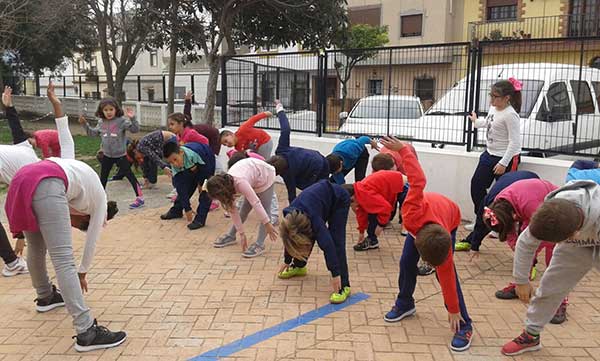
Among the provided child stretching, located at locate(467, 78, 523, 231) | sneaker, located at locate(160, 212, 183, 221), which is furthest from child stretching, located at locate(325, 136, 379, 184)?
sneaker, located at locate(160, 212, 183, 221)

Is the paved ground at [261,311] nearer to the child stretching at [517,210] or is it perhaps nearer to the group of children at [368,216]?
the group of children at [368,216]

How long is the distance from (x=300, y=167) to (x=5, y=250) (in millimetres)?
3008

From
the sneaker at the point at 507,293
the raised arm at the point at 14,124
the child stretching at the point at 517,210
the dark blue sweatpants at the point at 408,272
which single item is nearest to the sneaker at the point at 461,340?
the dark blue sweatpants at the point at 408,272

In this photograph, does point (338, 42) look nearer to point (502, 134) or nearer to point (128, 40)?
point (502, 134)

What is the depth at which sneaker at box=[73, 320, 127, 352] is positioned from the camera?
3428 mm

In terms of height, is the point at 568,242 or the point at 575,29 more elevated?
the point at 575,29

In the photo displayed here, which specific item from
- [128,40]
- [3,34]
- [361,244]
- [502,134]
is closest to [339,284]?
[361,244]

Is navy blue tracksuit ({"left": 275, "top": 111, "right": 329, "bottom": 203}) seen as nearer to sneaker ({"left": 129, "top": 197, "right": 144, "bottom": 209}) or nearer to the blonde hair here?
the blonde hair

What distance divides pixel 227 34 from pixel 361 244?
6411 mm

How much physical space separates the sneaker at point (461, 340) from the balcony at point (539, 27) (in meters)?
23.0

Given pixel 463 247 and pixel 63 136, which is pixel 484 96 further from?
pixel 63 136

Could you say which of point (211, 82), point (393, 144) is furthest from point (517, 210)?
point (211, 82)

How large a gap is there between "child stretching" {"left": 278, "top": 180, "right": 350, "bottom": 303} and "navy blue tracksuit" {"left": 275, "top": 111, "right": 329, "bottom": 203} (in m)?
1.57

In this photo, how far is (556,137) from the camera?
20.4 ft
